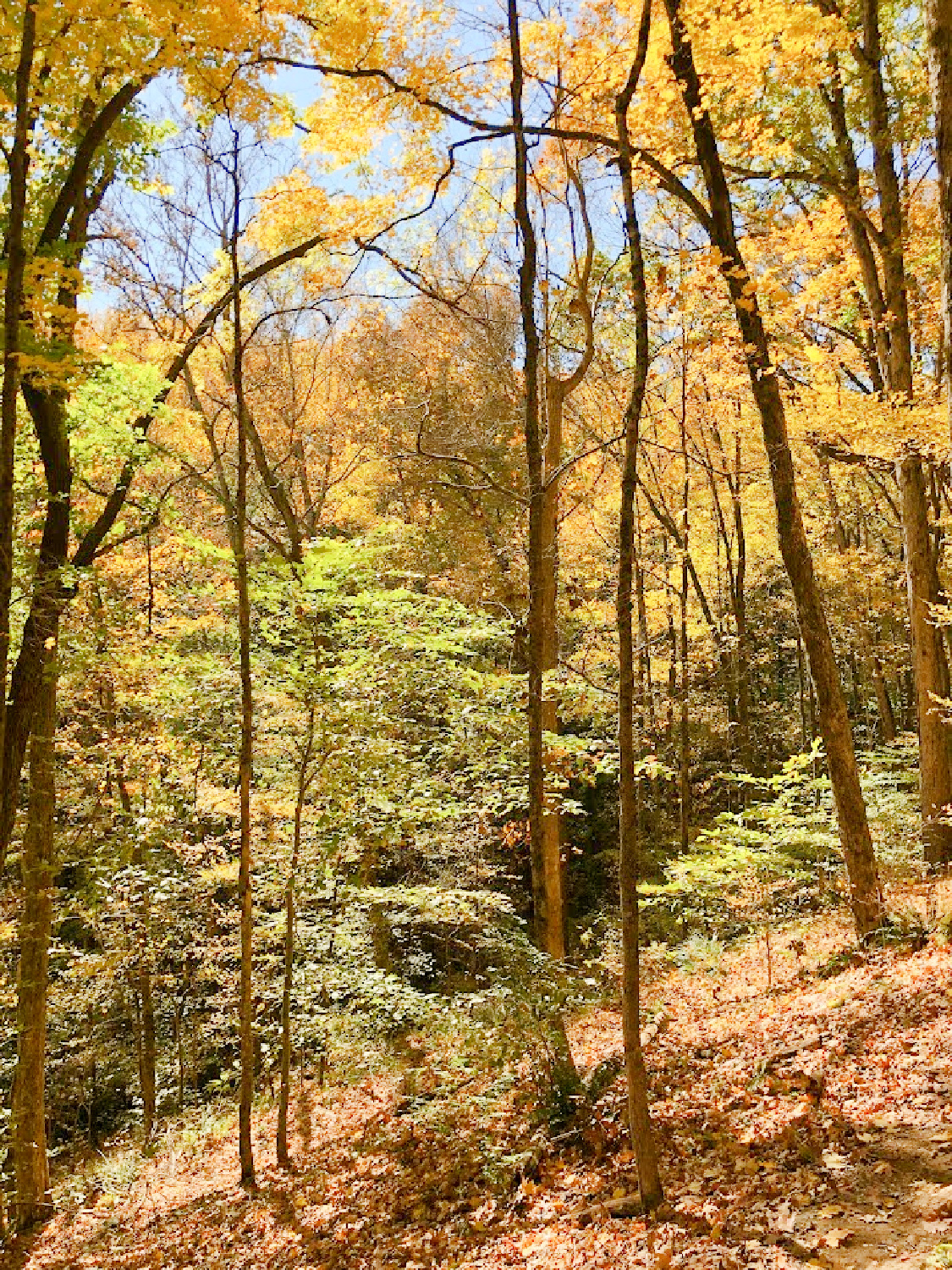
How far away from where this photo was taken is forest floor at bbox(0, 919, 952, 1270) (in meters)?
4.28

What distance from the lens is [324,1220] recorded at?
6.83 metres

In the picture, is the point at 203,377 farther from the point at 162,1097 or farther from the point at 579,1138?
the point at 579,1138

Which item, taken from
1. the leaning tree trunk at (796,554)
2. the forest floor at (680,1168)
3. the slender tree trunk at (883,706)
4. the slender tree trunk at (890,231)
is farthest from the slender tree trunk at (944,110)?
the slender tree trunk at (883,706)

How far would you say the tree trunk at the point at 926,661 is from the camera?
33.5 ft

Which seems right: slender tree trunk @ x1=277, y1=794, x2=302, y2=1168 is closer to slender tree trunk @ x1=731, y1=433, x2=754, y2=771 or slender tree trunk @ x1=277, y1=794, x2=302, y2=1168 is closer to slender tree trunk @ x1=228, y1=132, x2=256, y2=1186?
slender tree trunk @ x1=228, y1=132, x2=256, y2=1186

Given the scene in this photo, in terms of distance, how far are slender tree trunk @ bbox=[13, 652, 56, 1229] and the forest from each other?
1.9 inches

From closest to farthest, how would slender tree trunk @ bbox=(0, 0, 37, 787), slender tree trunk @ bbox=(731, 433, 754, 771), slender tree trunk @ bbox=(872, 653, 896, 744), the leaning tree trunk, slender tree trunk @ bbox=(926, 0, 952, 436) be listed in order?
slender tree trunk @ bbox=(926, 0, 952, 436) < slender tree trunk @ bbox=(0, 0, 37, 787) < the leaning tree trunk < slender tree trunk @ bbox=(731, 433, 754, 771) < slender tree trunk @ bbox=(872, 653, 896, 744)

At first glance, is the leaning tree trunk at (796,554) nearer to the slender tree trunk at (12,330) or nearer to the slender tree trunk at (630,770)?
the slender tree trunk at (630,770)

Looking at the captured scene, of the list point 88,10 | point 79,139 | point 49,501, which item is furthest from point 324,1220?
point 79,139

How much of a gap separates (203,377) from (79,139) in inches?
396

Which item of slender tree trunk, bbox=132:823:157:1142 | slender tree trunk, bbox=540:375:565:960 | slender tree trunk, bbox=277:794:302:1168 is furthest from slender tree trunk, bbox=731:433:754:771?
slender tree trunk, bbox=132:823:157:1142

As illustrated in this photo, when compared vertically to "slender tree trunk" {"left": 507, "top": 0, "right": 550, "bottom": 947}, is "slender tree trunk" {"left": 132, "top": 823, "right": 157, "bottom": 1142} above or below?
below

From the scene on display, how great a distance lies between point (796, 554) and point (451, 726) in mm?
4600

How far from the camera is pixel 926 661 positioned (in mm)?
10516
